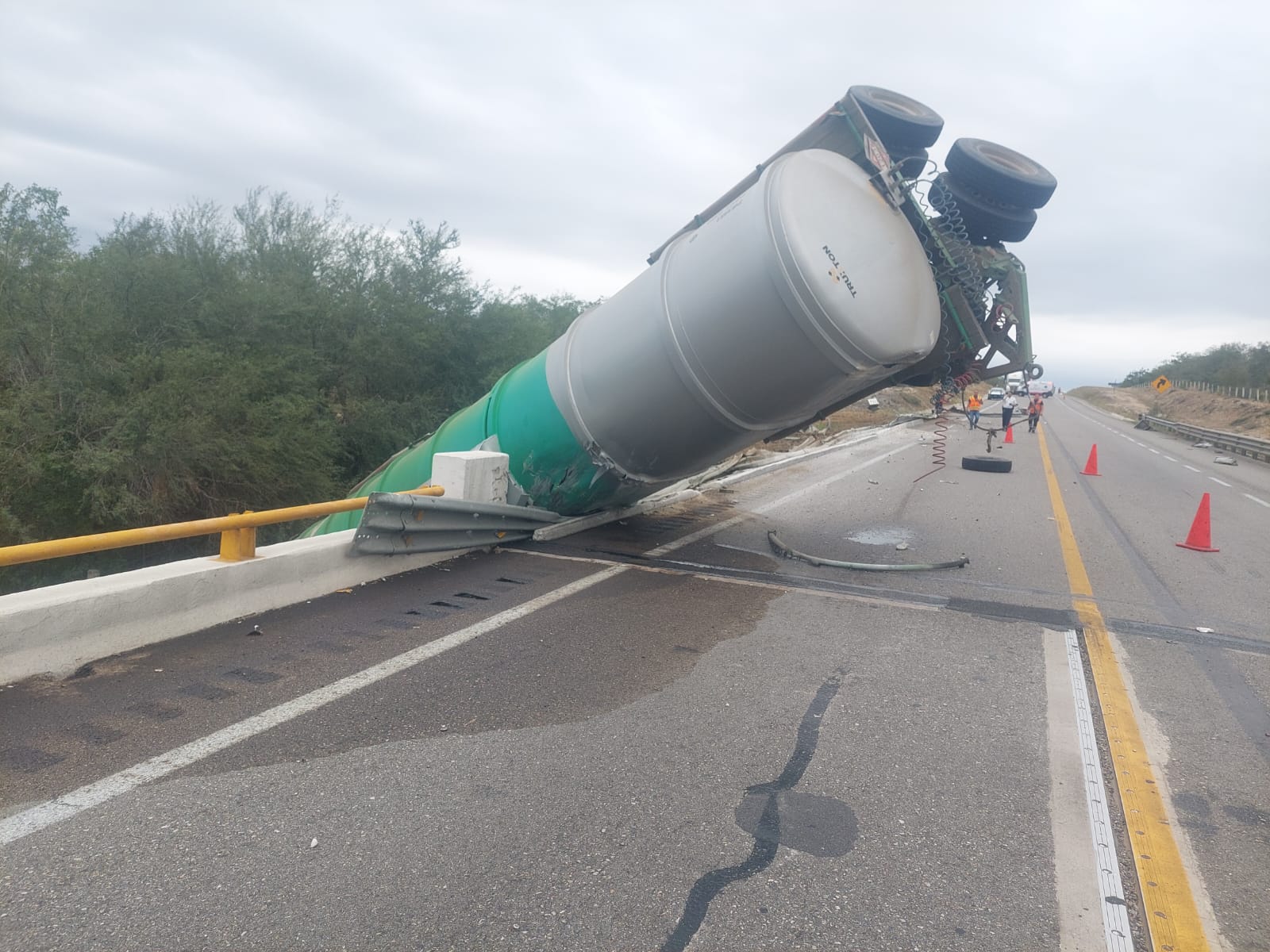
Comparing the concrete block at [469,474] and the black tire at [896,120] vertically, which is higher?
the black tire at [896,120]

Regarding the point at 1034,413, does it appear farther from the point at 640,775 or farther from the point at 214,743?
the point at 214,743

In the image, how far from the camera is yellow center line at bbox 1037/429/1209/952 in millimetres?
2639

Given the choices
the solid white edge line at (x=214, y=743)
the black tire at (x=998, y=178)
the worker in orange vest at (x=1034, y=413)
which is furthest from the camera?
the worker in orange vest at (x=1034, y=413)

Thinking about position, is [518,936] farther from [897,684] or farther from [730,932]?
[897,684]

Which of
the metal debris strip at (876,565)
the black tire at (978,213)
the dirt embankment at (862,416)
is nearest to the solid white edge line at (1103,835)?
the metal debris strip at (876,565)

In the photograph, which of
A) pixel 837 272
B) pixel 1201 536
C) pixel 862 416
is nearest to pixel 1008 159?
pixel 837 272

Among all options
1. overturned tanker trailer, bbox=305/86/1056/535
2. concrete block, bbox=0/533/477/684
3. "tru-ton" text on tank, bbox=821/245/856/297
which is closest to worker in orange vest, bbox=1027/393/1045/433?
overturned tanker trailer, bbox=305/86/1056/535

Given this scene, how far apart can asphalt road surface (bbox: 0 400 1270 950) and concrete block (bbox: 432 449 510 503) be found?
0.72 metres

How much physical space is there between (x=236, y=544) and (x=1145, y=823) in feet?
15.7

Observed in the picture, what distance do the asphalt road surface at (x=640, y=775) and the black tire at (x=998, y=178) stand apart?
10.3 feet

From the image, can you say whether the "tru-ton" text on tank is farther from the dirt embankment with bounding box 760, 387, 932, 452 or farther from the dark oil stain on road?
the dirt embankment with bounding box 760, 387, 932, 452

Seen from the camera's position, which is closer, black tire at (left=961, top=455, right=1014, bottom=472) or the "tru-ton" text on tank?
the "tru-ton" text on tank

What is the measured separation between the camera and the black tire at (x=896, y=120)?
682cm

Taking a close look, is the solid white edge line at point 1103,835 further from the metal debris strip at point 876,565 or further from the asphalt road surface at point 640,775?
the metal debris strip at point 876,565
